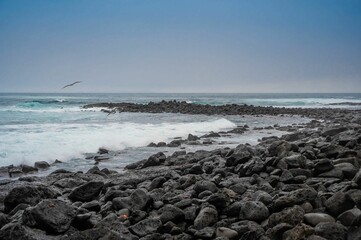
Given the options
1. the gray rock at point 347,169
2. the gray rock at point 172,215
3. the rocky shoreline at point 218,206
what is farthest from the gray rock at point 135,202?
the gray rock at point 347,169

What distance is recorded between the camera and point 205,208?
407 cm

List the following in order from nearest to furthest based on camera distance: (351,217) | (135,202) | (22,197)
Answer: (351,217)
(135,202)
(22,197)

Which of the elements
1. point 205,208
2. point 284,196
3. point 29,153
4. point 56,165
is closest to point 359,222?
point 284,196

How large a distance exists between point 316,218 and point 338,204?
331 mm

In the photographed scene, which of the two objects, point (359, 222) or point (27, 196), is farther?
point (27, 196)

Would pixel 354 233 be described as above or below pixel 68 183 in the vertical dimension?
above

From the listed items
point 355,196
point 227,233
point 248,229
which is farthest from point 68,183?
point 355,196

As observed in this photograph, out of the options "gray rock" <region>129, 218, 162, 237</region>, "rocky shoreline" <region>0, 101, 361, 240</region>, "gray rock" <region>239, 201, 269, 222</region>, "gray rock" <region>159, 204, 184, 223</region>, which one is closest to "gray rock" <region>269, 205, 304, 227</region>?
"rocky shoreline" <region>0, 101, 361, 240</region>

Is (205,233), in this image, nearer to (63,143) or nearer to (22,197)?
(22,197)

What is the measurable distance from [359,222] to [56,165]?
7457 mm

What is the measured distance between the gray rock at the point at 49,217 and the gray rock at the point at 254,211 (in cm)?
183

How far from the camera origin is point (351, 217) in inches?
133

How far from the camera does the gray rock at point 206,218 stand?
3863 mm

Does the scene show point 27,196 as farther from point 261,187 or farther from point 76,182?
point 261,187
